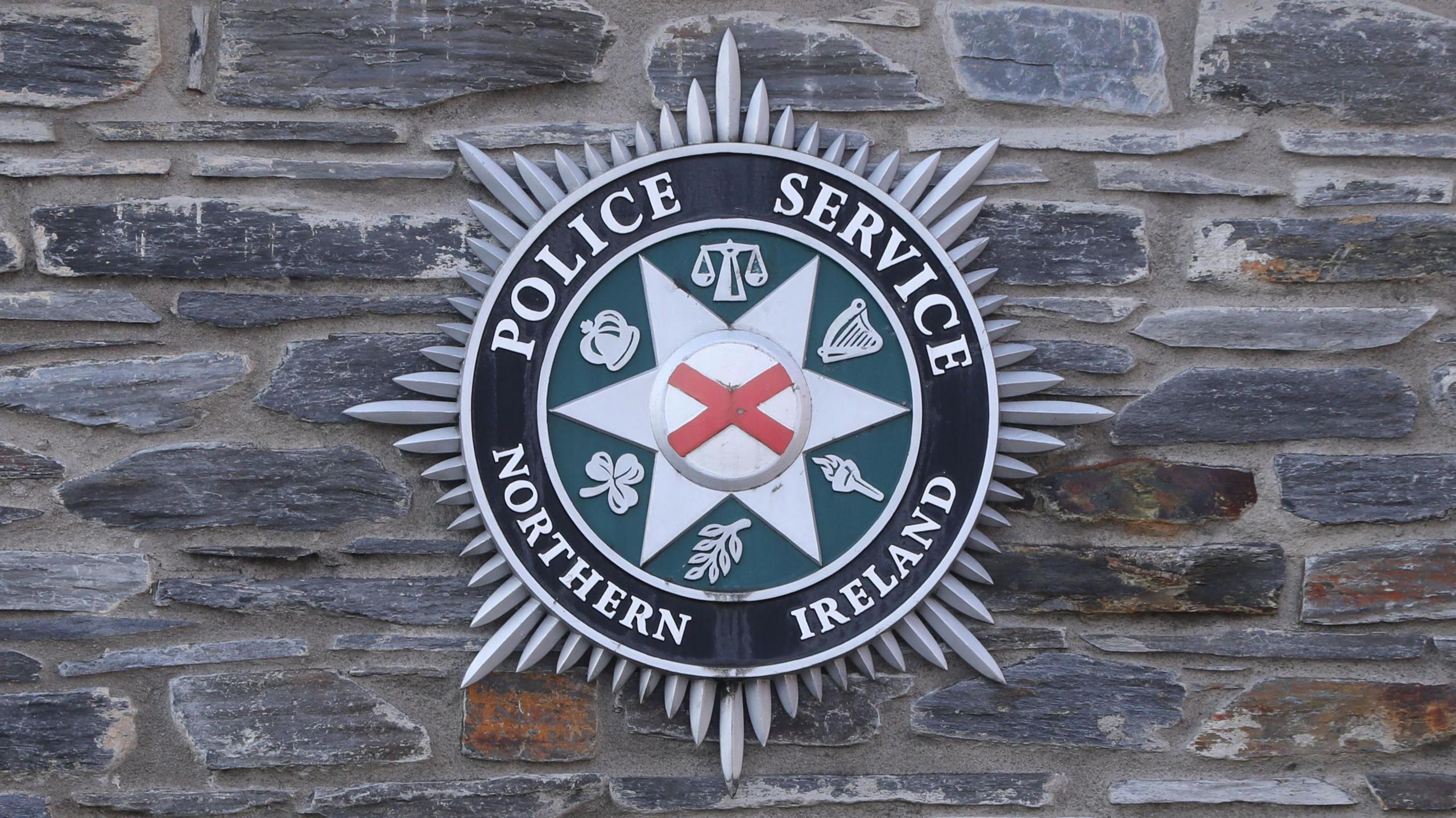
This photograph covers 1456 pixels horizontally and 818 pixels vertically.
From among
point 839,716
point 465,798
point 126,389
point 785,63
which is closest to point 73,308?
point 126,389

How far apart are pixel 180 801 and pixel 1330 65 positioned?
2.04 m

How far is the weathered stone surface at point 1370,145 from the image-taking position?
1886 millimetres

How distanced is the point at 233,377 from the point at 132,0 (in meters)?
0.57

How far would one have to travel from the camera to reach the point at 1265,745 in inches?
73.8

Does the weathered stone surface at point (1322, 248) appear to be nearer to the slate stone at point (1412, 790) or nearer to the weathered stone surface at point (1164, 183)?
the weathered stone surface at point (1164, 183)

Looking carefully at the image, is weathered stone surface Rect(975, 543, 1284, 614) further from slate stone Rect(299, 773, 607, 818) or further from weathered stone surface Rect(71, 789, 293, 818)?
weathered stone surface Rect(71, 789, 293, 818)

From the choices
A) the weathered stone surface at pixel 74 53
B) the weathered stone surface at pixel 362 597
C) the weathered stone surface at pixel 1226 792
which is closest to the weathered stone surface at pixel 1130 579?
the weathered stone surface at pixel 1226 792

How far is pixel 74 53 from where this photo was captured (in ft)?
5.93

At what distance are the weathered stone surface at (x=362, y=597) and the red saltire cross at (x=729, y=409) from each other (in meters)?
0.40

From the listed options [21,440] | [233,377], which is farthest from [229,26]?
[21,440]

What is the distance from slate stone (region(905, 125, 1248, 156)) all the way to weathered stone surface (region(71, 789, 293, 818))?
136 cm

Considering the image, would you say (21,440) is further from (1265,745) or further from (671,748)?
(1265,745)

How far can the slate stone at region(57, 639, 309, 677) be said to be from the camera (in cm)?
182

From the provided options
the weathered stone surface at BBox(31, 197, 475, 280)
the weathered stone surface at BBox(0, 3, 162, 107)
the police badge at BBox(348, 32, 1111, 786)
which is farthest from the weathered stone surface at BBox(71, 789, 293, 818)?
the weathered stone surface at BBox(0, 3, 162, 107)
